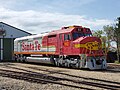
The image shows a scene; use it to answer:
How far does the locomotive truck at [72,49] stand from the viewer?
1880 cm

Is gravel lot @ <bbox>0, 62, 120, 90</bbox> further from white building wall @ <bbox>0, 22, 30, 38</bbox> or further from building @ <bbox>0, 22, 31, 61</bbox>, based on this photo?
white building wall @ <bbox>0, 22, 30, 38</bbox>

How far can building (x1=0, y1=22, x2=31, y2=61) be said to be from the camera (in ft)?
136

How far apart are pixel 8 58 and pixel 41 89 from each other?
33751mm

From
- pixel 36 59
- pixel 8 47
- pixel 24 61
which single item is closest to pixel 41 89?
pixel 36 59

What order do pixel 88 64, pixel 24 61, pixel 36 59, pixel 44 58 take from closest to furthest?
1. pixel 88 64
2. pixel 44 58
3. pixel 36 59
4. pixel 24 61

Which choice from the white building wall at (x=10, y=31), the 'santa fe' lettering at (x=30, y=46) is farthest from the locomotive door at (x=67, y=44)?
the white building wall at (x=10, y=31)

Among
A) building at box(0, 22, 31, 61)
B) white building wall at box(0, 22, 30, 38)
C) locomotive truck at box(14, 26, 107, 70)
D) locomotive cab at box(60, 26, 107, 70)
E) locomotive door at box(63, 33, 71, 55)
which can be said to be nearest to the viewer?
locomotive cab at box(60, 26, 107, 70)

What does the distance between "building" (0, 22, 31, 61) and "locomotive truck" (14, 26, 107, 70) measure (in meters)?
16.6


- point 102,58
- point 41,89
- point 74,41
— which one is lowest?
point 41,89

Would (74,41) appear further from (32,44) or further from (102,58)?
(32,44)

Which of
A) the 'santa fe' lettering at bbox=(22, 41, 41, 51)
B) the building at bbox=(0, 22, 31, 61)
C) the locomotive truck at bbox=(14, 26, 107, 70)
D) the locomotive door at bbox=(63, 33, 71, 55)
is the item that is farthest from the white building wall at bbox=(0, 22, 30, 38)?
the locomotive door at bbox=(63, 33, 71, 55)

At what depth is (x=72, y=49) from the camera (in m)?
19.9

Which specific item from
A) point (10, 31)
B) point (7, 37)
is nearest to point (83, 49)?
point (7, 37)

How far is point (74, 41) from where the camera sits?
1980 centimetres
